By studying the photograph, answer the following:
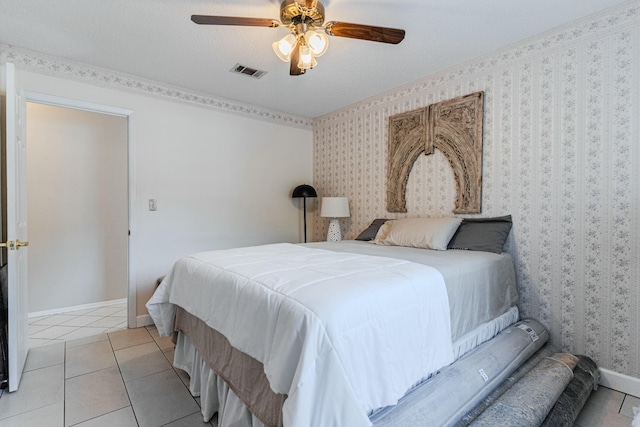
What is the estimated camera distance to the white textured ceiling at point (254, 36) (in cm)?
198

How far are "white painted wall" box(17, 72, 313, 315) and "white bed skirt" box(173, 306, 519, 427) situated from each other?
1.39m

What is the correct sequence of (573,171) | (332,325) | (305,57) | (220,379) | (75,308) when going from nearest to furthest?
1. (332,325)
2. (220,379)
3. (305,57)
4. (573,171)
5. (75,308)

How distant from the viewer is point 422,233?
2.60m

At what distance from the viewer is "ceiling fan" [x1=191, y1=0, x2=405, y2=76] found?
1.69 meters

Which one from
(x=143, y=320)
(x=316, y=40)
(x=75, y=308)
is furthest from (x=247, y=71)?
(x=75, y=308)

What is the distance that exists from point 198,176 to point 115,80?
1.18 m

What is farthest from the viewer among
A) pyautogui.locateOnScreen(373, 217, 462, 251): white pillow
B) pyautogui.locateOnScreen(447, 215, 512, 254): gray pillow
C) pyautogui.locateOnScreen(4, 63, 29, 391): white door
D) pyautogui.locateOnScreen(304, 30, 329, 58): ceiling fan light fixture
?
pyautogui.locateOnScreen(373, 217, 462, 251): white pillow

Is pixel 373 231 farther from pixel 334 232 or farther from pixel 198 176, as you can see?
pixel 198 176

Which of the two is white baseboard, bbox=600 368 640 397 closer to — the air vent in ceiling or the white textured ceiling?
the white textured ceiling

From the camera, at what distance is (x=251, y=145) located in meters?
3.87

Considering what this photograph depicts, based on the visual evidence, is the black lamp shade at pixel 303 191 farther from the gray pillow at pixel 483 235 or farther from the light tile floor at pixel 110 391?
the light tile floor at pixel 110 391

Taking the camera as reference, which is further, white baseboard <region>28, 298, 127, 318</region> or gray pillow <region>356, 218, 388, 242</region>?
white baseboard <region>28, 298, 127, 318</region>

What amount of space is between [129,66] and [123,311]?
8.89 feet

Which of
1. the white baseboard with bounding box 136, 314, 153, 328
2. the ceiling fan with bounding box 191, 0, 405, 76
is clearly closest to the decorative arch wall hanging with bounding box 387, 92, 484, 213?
the ceiling fan with bounding box 191, 0, 405, 76
